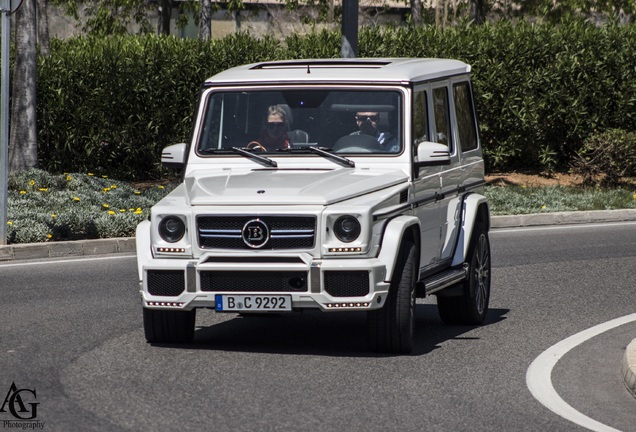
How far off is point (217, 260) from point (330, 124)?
5.87 ft

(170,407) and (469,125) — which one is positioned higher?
(469,125)

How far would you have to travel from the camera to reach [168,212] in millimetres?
8891

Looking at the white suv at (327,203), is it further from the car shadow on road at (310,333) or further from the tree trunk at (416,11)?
the tree trunk at (416,11)

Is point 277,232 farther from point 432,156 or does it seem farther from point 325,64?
point 325,64

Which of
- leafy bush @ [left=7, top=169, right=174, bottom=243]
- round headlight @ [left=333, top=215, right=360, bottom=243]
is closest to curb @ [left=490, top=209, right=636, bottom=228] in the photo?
leafy bush @ [left=7, top=169, right=174, bottom=243]

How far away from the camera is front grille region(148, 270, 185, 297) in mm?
8781

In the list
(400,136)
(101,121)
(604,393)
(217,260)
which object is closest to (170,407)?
(217,260)

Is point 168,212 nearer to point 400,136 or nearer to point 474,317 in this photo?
point 400,136

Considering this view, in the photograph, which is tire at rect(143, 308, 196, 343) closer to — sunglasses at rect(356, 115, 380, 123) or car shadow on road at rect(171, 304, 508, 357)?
car shadow on road at rect(171, 304, 508, 357)

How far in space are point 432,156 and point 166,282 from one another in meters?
2.23

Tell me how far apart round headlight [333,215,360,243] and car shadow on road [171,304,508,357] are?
0.85 metres

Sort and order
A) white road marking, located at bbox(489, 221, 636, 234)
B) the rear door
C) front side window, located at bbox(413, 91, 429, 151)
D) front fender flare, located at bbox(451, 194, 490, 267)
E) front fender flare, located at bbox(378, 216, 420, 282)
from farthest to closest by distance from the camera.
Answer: white road marking, located at bbox(489, 221, 636, 234) → front fender flare, located at bbox(451, 194, 490, 267) → the rear door → front side window, located at bbox(413, 91, 429, 151) → front fender flare, located at bbox(378, 216, 420, 282)

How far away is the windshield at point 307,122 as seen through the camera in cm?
998

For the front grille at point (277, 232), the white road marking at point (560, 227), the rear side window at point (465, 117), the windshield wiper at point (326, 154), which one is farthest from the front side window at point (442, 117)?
the white road marking at point (560, 227)
